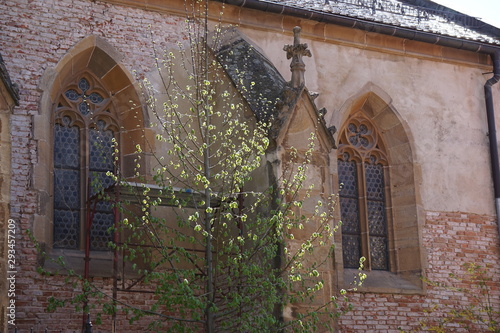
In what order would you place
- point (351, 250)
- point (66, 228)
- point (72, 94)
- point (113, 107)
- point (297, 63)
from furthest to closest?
point (351, 250), point (113, 107), point (72, 94), point (66, 228), point (297, 63)

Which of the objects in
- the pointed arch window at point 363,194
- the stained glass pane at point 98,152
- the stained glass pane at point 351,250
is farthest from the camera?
the pointed arch window at point 363,194

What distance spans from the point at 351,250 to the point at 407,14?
4644mm

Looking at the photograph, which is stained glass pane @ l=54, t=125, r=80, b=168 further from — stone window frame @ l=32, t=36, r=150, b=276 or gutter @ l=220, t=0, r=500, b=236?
gutter @ l=220, t=0, r=500, b=236

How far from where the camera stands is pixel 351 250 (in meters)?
16.0

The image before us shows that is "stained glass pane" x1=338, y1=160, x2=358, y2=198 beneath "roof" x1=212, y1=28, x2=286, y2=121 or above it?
beneath

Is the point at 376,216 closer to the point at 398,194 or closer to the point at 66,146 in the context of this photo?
the point at 398,194

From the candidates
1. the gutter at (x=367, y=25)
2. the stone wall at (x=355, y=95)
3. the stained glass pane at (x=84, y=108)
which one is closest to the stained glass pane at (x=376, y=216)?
the stone wall at (x=355, y=95)

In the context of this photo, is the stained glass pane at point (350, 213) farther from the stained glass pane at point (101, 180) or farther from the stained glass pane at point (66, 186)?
the stained glass pane at point (66, 186)

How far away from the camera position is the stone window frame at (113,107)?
1312 centimetres

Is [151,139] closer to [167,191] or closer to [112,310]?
[167,191]

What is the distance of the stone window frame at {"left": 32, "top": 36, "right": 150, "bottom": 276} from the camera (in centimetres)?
1312

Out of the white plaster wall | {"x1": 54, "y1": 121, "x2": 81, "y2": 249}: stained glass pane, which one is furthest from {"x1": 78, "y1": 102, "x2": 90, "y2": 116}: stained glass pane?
the white plaster wall

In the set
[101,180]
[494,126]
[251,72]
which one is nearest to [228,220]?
[101,180]

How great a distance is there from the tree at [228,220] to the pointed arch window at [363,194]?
143cm
